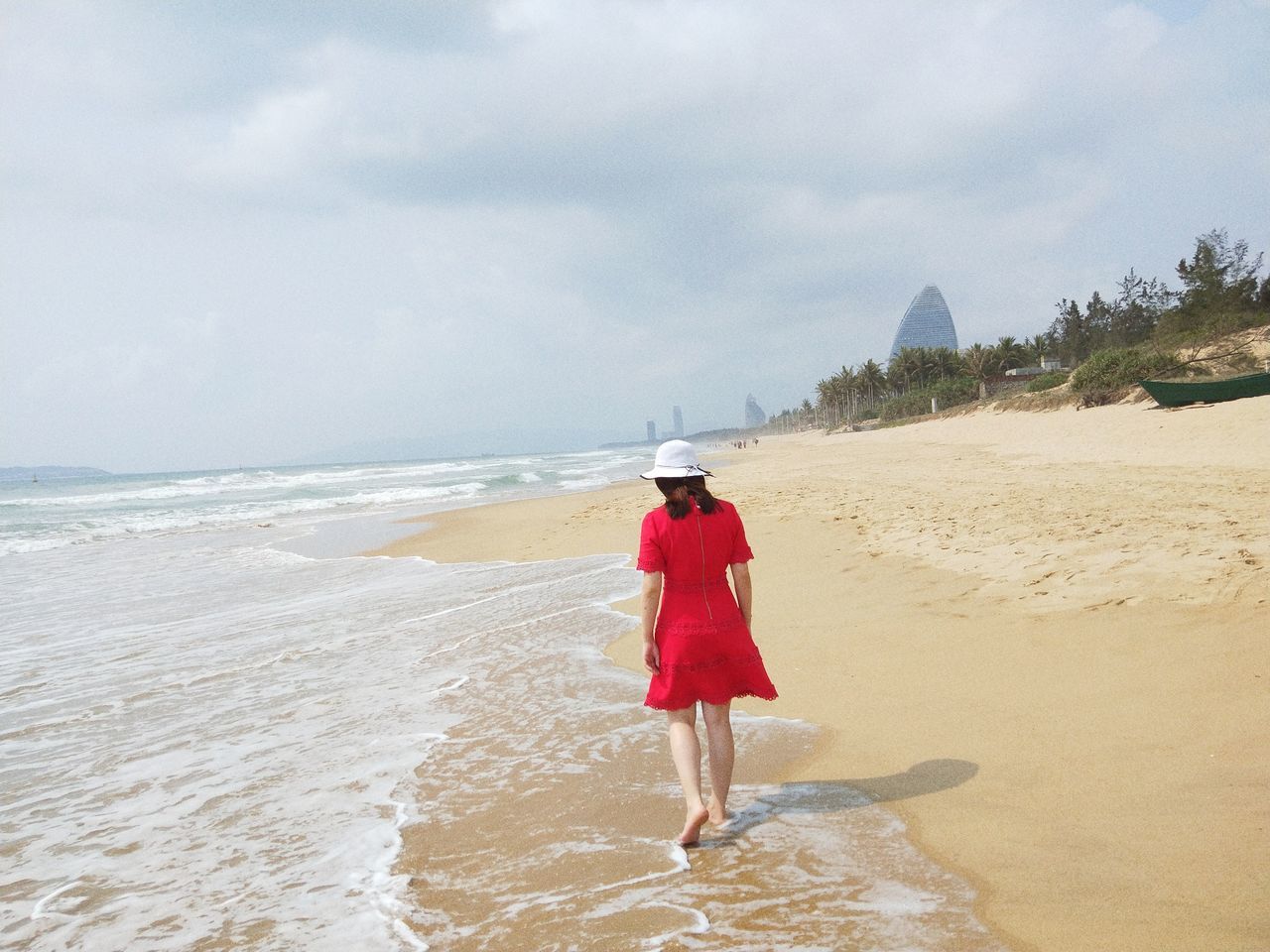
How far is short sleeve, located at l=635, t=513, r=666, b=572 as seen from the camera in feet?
10.9

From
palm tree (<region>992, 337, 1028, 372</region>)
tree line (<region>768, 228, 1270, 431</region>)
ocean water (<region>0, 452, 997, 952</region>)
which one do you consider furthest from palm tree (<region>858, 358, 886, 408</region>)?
ocean water (<region>0, 452, 997, 952</region>)

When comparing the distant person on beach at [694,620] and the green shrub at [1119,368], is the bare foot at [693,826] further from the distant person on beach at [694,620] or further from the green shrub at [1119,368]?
the green shrub at [1119,368]

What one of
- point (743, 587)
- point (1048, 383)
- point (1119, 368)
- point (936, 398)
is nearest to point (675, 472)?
point (743, 587)

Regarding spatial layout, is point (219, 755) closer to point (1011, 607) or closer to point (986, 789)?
point (986, 789)

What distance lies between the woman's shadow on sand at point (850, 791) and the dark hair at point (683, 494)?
1.42m

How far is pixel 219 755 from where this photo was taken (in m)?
4.73

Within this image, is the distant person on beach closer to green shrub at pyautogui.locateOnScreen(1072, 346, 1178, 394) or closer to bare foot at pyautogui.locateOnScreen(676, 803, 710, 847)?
Answer: bare foot at pyautogui.locateOnScreen(676, 803, 710, 847)

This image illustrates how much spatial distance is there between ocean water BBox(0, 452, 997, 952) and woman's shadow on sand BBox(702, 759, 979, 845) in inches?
0.9

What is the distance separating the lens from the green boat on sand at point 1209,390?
20.7 m

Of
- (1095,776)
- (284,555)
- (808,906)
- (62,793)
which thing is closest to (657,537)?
(808,906)

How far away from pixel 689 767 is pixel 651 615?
0.67m

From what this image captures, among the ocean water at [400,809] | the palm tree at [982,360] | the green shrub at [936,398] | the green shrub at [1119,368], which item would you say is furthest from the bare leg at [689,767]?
the palm tree at [982,360]

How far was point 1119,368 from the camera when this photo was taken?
3247 cm

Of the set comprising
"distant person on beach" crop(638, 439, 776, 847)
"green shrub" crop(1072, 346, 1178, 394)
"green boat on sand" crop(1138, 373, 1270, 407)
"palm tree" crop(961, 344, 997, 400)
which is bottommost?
"distant person on beach" crop(638, 439, 776, 847)
